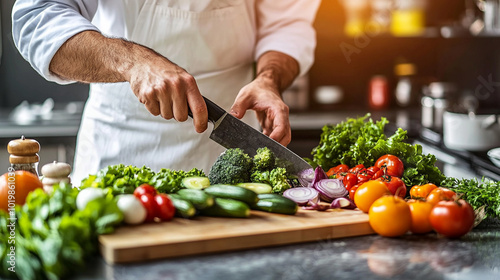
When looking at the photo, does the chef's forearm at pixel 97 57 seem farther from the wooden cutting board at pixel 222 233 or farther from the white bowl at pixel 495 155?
the white bowl at pixel 495 155

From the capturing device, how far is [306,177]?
1876 millimetres

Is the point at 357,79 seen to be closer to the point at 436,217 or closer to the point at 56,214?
the point at 436,217

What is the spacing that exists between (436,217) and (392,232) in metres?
0.11

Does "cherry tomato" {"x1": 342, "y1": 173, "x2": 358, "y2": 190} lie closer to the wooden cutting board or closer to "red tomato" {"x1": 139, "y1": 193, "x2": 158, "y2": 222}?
the wooden cutting board

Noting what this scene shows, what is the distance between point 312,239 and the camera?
1.50m

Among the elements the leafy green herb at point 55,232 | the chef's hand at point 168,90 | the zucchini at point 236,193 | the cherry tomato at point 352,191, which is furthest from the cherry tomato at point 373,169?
the leafy green herb at point 55,232

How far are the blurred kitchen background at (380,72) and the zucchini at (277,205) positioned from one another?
1986mm

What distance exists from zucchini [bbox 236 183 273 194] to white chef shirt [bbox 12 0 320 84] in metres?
0.67

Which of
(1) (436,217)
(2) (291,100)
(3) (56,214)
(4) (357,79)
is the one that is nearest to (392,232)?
(1) (436,217)

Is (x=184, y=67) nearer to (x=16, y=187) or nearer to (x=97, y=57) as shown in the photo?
(x=97, y=57)

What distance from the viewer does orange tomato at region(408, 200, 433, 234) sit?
1.53 meters

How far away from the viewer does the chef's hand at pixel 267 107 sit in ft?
6.66

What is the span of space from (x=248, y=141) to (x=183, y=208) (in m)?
0.45

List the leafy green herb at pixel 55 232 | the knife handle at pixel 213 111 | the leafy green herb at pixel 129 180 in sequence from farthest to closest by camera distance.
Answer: the knife handle at pixel 213 111
the leafy green herb at pixel 129 180
the leafy green herb at pixel 55 232
